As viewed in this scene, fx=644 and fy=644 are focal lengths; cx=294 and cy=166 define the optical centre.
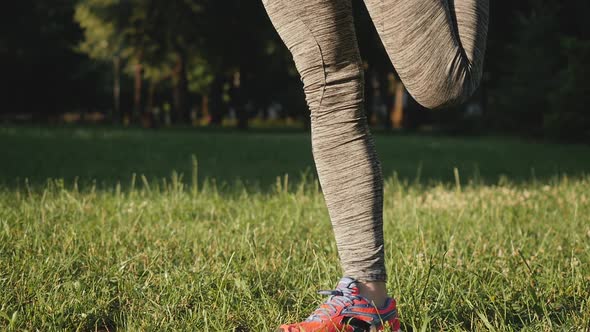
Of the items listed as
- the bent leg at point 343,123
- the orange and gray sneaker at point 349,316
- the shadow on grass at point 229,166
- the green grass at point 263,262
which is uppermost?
A: the bent leg at point 343,123

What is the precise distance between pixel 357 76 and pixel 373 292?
2.15 feet

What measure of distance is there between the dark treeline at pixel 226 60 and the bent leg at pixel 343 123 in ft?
45.5

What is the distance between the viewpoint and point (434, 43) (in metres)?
1.83

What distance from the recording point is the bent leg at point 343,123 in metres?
1.93

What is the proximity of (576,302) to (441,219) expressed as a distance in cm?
171

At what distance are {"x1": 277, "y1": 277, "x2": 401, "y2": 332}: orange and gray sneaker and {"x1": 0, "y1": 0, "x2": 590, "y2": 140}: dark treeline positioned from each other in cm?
1400

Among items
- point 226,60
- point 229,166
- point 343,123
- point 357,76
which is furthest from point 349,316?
point 226,60

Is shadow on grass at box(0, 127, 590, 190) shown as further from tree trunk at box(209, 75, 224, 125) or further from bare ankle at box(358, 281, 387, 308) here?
tree trunk at box(209, 75, 224, 125)

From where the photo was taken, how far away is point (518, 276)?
8.89 feet

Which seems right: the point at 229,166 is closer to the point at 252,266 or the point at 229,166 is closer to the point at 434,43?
the point at 252,266

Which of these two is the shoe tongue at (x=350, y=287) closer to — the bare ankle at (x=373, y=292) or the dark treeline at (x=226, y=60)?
the bare ankle at (x=373, y=292)

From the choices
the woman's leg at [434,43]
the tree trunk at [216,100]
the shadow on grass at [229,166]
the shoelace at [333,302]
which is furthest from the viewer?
the tree trunk at [216,100]

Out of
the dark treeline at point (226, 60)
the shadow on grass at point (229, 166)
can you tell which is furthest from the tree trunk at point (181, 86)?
the shadow on grass at point (229, 166)

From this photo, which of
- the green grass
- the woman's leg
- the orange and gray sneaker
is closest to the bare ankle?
the orange and gray sneaker
